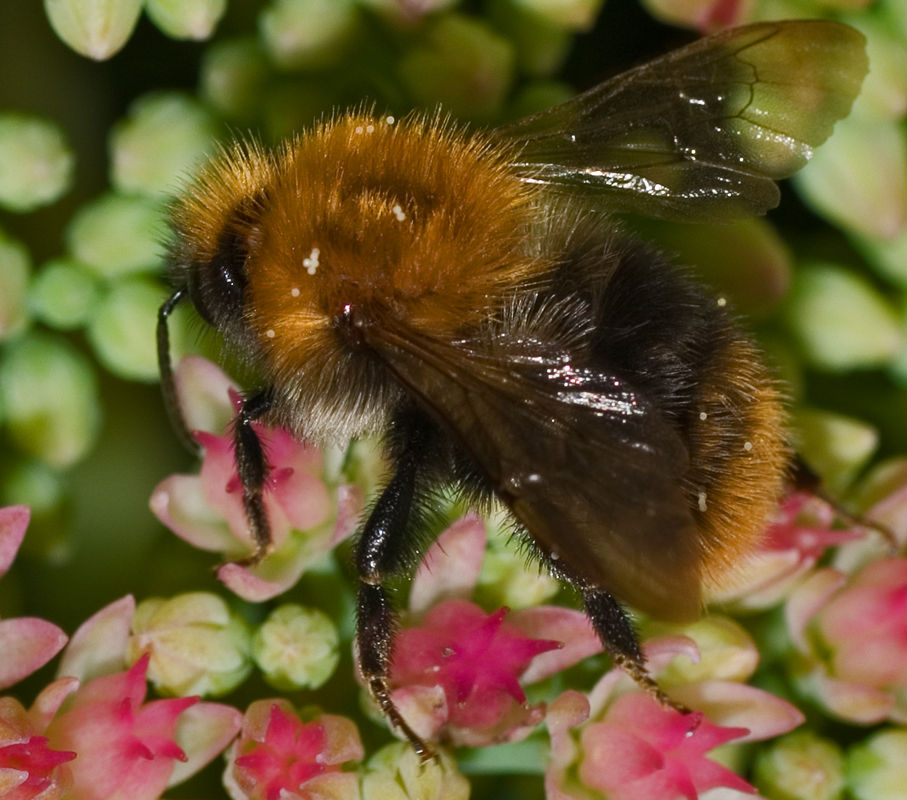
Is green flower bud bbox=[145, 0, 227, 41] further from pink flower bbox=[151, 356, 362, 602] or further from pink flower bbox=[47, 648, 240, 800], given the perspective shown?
pink flower bbox=[47, 648, 240, 800]

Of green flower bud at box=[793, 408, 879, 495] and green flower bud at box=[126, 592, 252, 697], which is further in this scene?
green flower bud at box=[793, 408, 879, 495]

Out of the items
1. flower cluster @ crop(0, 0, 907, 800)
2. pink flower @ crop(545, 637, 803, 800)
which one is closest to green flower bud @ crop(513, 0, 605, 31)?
Answer: flower cluster @ crop(0, 0, 907, 800)

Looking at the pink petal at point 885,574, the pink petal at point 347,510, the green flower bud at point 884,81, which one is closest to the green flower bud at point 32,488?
the pink petal at point 347,510

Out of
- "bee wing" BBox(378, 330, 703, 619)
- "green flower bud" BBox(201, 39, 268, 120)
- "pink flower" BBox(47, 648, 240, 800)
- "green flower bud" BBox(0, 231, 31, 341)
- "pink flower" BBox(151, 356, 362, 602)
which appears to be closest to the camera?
"bee wing" BBox(378, 330, 703, 619)

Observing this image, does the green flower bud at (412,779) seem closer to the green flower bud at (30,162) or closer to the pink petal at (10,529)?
the pink petal at (10,529)

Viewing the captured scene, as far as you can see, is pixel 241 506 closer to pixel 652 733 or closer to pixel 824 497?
pixel 652 733

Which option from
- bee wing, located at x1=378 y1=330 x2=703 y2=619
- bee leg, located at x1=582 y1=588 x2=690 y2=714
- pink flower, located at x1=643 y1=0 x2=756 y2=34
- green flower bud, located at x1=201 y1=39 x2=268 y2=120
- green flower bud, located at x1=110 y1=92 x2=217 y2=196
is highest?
pink flower, located at x1=643 y1=0 x2=756 y2=34

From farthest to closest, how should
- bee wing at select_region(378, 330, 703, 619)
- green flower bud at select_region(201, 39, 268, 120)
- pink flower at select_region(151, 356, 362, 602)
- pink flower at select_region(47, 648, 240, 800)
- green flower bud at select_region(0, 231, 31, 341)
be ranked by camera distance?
1. green flower bud at select_region(201, 39, 268, 120)
2. green flower bud at select_region(0, 231, 31, 341)
3. pink flower at select_region(151, 356, 362, 602)
4. pink flower at select_region(47, 648, 240, 800)
5. bee wing at select_region(378, 330, 703, 619)

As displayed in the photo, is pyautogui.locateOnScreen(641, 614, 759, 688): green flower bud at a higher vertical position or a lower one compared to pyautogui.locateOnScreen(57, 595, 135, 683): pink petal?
higher
